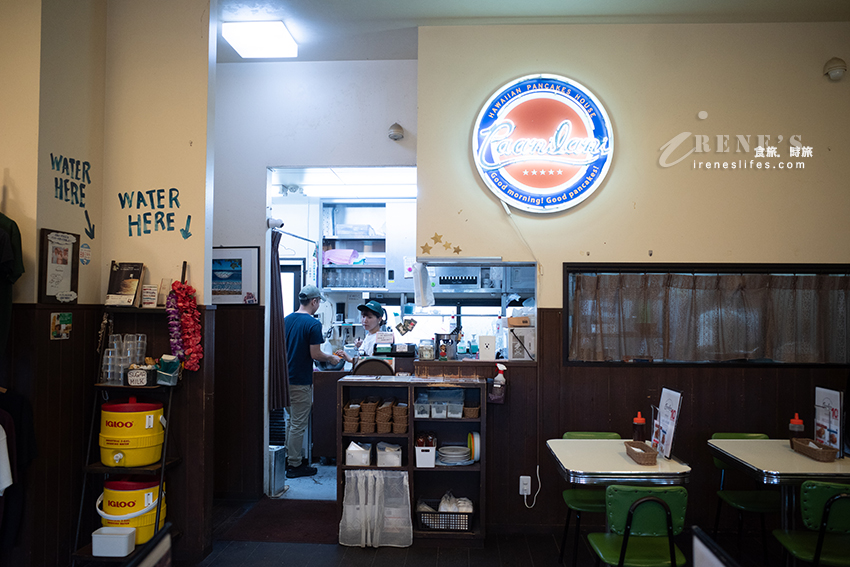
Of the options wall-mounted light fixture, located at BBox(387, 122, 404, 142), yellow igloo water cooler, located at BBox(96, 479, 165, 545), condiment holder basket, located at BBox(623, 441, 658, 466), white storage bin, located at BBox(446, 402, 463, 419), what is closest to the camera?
condiment holder basket, located at BBox(623, 441, 658, 466)

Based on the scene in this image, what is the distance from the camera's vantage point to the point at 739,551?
3.77 m

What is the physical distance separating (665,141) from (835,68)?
1336 millimetres

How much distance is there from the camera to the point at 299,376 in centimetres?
544

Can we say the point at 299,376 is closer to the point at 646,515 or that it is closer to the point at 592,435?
the point at 592,435

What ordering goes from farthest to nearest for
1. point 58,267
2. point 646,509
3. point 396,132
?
1. point 396,132
2. point 58,267
3. point 646,509

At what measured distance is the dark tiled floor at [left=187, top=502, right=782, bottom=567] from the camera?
3613 millimetres

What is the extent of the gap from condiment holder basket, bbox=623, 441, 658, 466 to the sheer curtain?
301cm

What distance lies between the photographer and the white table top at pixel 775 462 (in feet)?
9.66

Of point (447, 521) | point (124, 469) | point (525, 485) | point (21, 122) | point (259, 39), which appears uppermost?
point (259, 39)

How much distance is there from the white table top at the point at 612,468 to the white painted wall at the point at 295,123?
289 centimetres

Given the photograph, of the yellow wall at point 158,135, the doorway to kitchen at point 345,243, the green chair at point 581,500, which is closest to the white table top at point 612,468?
the green chair at point 581,500

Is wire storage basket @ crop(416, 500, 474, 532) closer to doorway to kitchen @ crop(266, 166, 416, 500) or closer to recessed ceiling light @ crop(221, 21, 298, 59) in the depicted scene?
doorway to kitchen @ crop(266, 166, 416, 500)

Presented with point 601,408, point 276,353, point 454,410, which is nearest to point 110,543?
point 276,353

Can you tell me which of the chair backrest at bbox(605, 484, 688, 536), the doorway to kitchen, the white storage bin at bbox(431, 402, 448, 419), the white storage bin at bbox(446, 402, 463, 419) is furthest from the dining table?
the doorway to kitchen
